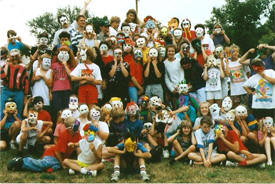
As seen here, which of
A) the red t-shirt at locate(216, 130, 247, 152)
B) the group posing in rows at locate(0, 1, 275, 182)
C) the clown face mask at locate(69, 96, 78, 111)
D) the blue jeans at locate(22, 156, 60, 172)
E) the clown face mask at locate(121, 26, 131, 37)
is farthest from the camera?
the clown face mask at locate(121, 26, 131, 37)

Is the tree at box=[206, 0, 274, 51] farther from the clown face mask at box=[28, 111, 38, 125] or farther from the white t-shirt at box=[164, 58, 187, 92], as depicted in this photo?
the clown face mask at box=[28, 111, 38, 125]

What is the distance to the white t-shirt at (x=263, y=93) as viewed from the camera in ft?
24.1


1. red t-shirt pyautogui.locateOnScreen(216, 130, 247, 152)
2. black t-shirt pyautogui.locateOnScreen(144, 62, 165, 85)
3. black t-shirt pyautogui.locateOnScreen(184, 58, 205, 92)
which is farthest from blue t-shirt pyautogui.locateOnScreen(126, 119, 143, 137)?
black t-shirt pyautogui.locateOnScreen(184, 58, 205, 92)

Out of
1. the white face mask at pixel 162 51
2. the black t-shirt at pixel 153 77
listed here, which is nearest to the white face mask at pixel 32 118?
the black t-shirt at pixel 153 77

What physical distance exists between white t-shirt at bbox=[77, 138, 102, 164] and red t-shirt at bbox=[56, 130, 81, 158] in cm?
35

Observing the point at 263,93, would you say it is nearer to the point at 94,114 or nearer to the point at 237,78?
the point at 237,78

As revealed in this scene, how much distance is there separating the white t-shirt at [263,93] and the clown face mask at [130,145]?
3072 millimetres

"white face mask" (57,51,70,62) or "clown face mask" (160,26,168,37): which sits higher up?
"clown face mask" (160,26,168,37)

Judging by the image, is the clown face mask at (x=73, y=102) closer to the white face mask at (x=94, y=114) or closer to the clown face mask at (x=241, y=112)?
the white face mask at (x=94, y=114)

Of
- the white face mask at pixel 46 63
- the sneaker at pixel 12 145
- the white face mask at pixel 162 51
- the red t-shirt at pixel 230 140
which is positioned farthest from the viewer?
the white face mask at pixel 162 51

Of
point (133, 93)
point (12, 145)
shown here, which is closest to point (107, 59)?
point (133, 93)

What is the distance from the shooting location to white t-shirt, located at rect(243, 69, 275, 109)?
734 cm

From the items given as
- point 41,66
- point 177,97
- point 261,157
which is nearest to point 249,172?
point 261,157

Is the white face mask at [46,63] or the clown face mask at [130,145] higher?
the white face mask at [46,63]
